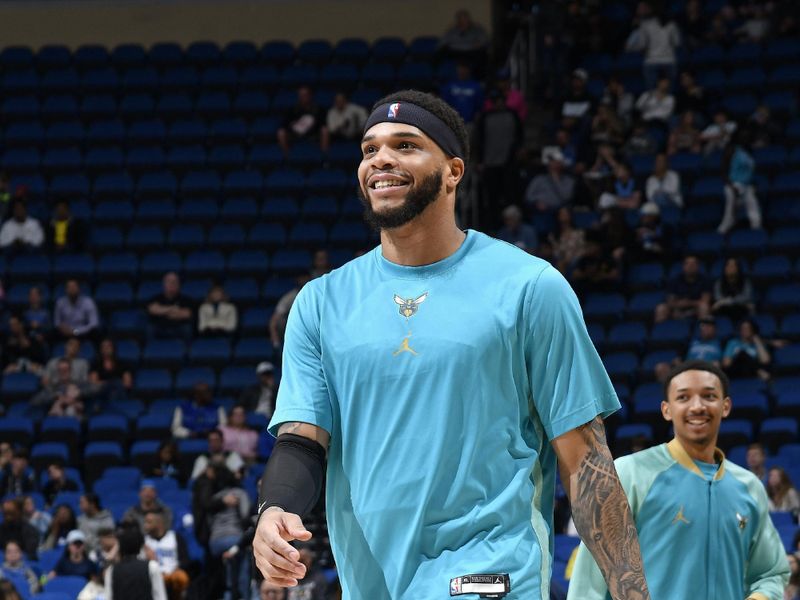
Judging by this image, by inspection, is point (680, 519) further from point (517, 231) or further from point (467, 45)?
point (467, 45)

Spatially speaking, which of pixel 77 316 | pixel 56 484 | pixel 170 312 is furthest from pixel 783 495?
pixel 77 316

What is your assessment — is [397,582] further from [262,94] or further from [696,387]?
[262,94]

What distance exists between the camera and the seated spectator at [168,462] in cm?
1494

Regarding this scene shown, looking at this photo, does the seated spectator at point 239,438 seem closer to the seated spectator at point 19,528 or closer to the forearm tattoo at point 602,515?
the seated spectator at point 19,528

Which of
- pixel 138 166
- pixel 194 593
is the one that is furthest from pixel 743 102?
pixel 194 593

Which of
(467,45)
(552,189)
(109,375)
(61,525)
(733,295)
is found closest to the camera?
(61,525)

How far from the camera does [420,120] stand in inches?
137

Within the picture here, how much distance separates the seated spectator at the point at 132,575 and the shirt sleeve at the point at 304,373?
8.65 m

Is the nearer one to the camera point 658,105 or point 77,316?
point 77,316

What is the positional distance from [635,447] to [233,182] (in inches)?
346

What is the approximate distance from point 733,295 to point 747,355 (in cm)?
111

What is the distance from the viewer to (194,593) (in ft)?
41.5

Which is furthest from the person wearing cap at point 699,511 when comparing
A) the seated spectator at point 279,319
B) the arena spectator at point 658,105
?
the arena spectator at point 658,105

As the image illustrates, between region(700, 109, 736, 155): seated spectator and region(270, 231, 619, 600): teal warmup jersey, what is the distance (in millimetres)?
15912
